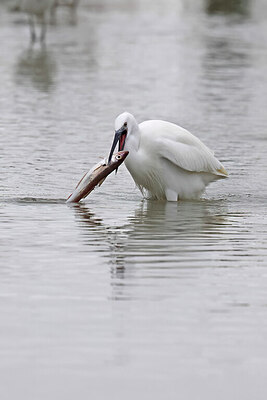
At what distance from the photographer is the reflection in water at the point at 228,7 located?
4616 centimetres

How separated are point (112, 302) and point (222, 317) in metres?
0.61

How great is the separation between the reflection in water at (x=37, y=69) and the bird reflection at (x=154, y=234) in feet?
32.5

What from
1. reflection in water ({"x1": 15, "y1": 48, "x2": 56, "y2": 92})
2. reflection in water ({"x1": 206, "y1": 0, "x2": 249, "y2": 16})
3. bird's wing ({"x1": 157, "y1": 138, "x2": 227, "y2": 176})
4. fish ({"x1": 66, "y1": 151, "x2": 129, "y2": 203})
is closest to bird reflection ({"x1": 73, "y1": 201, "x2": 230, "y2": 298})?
fish ({"x1": 66, "y1": 151, "x2": 129, "y2": 203})

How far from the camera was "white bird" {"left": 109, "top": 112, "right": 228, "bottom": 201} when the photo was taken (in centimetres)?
966

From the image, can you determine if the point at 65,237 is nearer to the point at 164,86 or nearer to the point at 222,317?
the point at 222,317

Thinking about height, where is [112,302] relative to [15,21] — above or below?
above

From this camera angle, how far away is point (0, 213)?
9336 millimetres

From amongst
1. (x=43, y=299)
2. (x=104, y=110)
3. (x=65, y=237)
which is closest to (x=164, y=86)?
(x=104, y=110)

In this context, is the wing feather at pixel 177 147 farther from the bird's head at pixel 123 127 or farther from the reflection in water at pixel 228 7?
the reflection in water at pixel 228 7

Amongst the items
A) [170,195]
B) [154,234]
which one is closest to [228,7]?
[170,195]

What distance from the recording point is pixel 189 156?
33.1 ft

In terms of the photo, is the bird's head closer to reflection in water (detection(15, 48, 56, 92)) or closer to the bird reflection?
the bird reflection

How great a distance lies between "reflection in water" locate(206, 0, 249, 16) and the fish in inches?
1406

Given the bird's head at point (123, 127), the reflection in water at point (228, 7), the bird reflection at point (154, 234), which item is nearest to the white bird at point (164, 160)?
the bird's head at point (123, 127)
